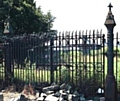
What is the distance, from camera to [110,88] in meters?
10.7

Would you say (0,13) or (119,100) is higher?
(0,13)

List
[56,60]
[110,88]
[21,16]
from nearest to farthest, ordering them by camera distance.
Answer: [110,88]
[56,60]
[21,16]

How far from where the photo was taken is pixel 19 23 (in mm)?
26250

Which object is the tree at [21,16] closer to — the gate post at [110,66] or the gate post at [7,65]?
the gate post at [7,65]

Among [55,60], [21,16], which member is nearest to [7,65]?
[55,60]

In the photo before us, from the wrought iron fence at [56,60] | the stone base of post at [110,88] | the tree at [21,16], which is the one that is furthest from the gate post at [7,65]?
the tree at [21,16]

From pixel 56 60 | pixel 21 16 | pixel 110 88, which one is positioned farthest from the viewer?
pixel 21 16

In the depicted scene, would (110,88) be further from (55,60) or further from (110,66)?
→ (55,60)

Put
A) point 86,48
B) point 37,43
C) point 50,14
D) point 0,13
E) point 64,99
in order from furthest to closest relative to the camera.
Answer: point 50,14, point 0,13, point 37,43, point 86,48, point 64,99

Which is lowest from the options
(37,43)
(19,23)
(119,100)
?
(119,100)

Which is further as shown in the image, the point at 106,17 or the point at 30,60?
the point at 30,60

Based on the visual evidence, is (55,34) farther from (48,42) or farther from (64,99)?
(64,99)

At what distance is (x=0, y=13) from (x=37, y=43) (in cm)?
1378

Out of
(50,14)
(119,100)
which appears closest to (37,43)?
(119,100)
